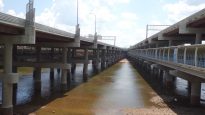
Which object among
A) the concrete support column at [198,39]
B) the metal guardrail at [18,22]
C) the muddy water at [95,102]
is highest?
the metal guardrail at [18,22]

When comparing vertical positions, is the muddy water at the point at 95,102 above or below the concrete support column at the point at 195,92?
below

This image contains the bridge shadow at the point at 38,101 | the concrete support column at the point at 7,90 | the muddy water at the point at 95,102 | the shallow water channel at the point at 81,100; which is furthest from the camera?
the shallow water channel at the point at 81,100

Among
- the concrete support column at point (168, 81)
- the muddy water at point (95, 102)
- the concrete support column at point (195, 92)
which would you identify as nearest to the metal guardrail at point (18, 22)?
the muddy water at point (95, 102)

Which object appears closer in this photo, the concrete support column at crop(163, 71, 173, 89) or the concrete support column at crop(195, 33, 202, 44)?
the concrete support column at crop(195, 33, 202, 44)

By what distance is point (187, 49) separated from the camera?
2706 cm

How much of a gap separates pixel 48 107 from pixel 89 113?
4.25 m

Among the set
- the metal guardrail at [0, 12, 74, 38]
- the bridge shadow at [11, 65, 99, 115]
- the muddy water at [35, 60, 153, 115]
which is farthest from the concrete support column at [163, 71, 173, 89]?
the metal guardrail at [0, 12, 74, 38]

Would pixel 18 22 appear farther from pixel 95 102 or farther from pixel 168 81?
pixel 168 81

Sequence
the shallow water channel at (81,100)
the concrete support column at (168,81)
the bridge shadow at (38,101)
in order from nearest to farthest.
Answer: the bridge shadow at (38,101), the shallow water channel at (81,100), the concrete support column at (168,81)

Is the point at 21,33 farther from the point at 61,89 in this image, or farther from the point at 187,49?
the point at 61,89

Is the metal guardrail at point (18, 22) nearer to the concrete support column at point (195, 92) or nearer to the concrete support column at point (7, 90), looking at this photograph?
the concrete support column at point (7, 90)

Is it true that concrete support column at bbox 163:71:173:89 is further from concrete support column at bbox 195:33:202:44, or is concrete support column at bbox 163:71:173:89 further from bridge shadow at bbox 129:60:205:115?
concrete support column at bbox 195:33:202:44

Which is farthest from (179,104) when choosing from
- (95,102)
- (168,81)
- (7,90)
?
(7,90)

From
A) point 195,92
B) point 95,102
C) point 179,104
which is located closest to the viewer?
point 195,92
